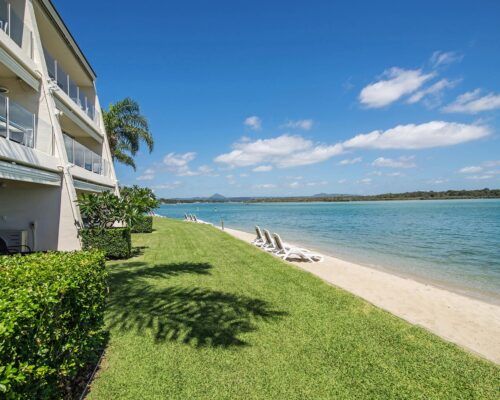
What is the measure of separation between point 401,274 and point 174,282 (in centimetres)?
880

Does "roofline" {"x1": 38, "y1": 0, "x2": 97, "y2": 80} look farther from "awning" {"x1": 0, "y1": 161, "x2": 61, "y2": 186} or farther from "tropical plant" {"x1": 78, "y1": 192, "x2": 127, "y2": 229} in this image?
"tropical plant" {"x1": 78, "y1": 192, "x2": 127, "y2": 229}

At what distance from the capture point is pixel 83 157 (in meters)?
14.8

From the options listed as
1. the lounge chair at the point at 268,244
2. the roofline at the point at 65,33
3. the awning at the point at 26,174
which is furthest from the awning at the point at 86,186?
the lounge chair at the point at 268,244

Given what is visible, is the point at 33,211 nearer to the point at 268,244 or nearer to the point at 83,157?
the point at 83,157

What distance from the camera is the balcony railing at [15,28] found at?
10125 mm

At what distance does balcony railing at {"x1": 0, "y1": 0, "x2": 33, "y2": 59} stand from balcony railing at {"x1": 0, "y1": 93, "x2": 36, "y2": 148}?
303 cm

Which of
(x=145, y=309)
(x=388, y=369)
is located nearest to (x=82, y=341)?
(x=145, y=309)

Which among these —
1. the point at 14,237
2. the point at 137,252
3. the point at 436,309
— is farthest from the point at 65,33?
the point at 436,309

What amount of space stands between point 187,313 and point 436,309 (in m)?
5.54

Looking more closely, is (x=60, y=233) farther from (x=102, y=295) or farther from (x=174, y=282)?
(x=102, y=295)

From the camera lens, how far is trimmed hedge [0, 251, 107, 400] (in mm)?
2168

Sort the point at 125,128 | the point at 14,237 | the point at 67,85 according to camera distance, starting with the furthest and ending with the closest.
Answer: the point at 125,128 → the point at 67,85 → the point at 14,237

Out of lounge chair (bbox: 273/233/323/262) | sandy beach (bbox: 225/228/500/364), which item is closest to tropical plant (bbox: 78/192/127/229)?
lounge chair (bbox: 273/233/323/262)

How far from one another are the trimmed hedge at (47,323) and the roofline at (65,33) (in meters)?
12.9
